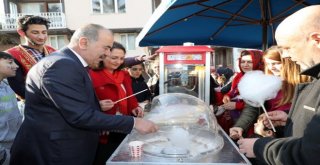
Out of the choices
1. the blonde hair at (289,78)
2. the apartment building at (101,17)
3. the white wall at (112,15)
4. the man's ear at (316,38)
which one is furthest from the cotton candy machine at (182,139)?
the white wall at (112,15)

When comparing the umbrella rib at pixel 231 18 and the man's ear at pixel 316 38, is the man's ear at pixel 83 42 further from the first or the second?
the umbrella rib at pixel 231 18

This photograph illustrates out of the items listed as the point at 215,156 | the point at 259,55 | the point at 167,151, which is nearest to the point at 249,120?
the point at 215,156

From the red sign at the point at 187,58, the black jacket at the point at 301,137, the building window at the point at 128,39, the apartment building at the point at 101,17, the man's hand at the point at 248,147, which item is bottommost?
the man's hand at the point at 248,147

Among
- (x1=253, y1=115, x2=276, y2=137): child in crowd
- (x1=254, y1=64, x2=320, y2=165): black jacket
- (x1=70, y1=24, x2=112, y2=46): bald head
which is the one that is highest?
(x1=70, y1=24, x2=112, y2=46): bald head

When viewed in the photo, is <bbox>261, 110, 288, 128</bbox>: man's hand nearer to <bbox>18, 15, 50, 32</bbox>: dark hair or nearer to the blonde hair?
the blonde hair

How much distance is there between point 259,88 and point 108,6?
12963mm

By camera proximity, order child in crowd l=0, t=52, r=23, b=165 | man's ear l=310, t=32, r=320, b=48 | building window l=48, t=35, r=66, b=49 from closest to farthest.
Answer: man's ear l=310, t=32, r=320, b=48, child in crowd l=0, t=52, r=23, b=165, building window l=48, t=35, r=66, b=49

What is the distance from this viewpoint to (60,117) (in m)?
1.67

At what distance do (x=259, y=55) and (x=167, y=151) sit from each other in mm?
1981

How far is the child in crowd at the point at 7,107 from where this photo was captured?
2.36m

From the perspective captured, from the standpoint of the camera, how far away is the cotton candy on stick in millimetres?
1867

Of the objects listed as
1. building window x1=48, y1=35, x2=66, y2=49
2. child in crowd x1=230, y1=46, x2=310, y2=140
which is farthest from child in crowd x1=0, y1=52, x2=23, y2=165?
building window x1=48, y1=35, x2=66, y2=49

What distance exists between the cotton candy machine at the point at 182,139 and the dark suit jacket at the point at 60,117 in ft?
0.77

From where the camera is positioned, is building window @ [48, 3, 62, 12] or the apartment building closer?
the apartment building
